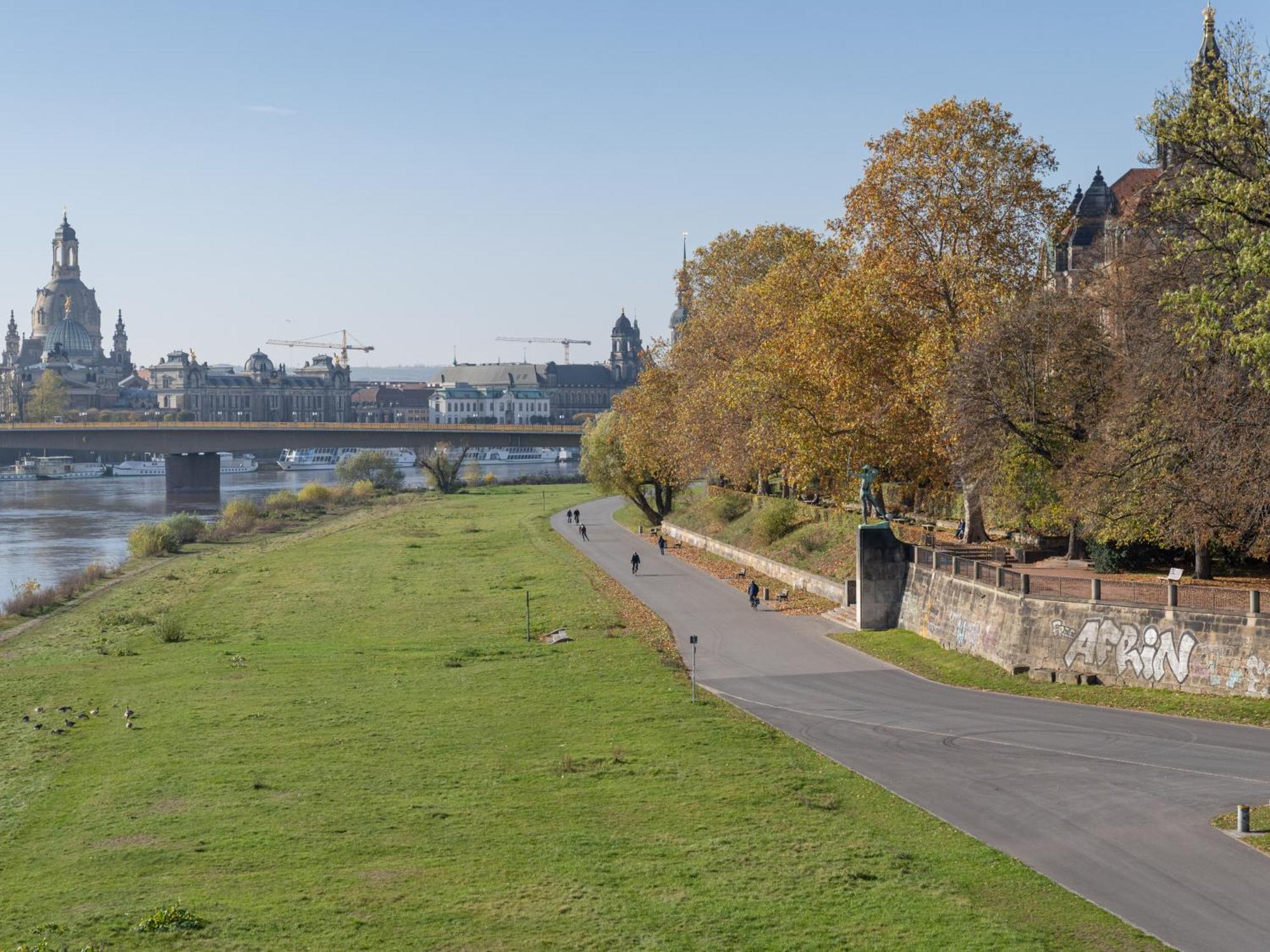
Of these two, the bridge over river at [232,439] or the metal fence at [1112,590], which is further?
the bridge over river at [232,439]

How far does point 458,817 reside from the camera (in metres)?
25.4

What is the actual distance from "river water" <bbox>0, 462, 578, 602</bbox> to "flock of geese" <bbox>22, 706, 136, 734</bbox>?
3592 centimetres

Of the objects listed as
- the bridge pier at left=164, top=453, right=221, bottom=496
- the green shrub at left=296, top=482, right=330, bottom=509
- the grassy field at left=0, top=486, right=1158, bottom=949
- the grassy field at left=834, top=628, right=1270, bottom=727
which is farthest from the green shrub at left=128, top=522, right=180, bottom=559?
the bridge pier at left=164, top=453, right=221, bottom=496

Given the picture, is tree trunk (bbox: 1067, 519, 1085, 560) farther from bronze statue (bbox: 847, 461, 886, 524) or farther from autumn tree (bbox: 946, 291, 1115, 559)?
bronze statue (bbox: 847, 461, 886, 524)

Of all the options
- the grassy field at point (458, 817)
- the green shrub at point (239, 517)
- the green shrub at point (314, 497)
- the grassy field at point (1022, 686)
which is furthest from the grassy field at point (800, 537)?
the green shrub at point (314, 497)

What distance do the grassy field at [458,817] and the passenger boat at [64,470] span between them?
15312 centimetres

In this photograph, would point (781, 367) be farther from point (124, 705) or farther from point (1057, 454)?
point (124, 705)

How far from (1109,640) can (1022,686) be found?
2411 mm

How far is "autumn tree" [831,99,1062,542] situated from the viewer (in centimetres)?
4872

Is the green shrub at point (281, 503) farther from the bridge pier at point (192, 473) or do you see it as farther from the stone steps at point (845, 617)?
the stone steps at point (845, 617)

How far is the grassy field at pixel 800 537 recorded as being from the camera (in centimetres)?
5378

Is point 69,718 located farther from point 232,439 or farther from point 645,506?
point 232,439

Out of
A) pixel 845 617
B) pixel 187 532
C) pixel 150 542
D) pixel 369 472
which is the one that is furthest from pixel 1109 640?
pixel 369 472

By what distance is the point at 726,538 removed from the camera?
226 ft
